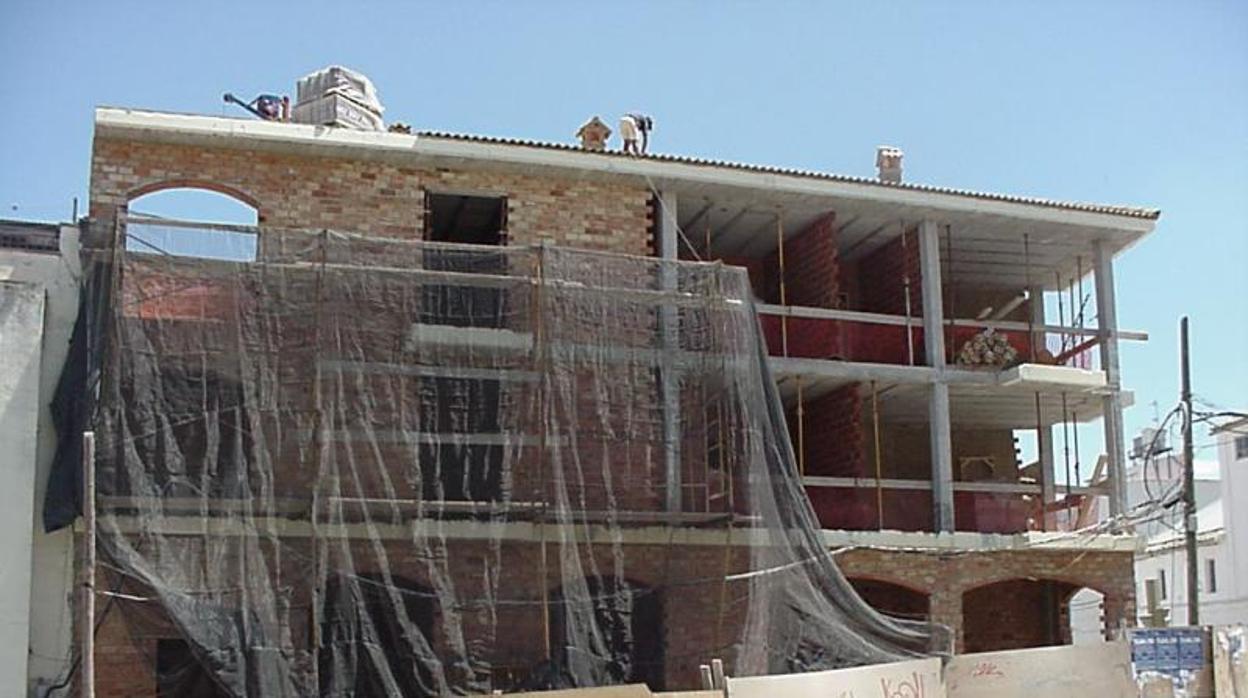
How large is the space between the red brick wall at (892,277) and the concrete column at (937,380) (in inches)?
10.7

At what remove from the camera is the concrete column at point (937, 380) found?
19.8 m

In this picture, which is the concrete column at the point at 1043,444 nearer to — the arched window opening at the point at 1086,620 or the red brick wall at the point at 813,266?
the red brick wall at the point at 813,266

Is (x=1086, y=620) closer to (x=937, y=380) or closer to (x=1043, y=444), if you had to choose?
(x=1043, y=444)

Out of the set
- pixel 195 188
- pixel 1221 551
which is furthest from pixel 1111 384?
pixel 1221 551

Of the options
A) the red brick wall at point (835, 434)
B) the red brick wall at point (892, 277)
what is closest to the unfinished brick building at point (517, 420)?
the red brick wall at point (835, 434)

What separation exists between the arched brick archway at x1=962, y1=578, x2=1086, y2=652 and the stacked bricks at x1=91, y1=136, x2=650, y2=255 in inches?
327

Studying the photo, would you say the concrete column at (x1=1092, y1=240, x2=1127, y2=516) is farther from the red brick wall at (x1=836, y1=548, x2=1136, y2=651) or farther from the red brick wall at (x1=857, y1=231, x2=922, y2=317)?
the red brick wall at (x1=857, y1=231, x2=922, y2=317)

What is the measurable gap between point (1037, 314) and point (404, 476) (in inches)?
510

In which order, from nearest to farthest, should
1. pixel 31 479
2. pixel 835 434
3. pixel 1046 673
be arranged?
pixel 31 479, pixel 1046 673, pixel 835 434

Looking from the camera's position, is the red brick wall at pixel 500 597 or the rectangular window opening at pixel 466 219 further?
the rectangular window opening at pixel 466 219

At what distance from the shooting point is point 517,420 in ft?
48.4

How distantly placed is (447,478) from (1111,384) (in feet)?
34.5

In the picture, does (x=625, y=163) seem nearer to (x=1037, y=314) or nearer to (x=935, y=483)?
(x=935, y=483)

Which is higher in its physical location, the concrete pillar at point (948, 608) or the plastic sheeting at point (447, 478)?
the plastic sheeting at point (447, 478)
